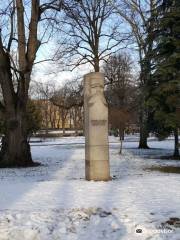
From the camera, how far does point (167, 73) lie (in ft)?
71.1

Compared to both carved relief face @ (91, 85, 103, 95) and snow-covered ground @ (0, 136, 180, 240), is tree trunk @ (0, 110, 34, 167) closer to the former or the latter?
carved relief face @ (91, 85, 103, 95)

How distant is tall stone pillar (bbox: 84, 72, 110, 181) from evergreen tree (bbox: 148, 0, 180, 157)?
7196 mm

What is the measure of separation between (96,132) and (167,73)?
8.71m

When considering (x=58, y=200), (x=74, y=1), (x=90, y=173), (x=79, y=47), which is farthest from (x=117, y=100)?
(x=58, y=200)

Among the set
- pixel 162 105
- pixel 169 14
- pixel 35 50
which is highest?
pixel 169 14

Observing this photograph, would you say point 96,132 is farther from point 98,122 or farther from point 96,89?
point 96,89

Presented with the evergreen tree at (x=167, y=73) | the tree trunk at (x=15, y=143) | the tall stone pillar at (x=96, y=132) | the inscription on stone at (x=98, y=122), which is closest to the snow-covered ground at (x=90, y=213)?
the tall stone pillar at (x=96, y=132)

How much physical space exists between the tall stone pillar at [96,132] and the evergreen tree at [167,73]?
23.6 feet

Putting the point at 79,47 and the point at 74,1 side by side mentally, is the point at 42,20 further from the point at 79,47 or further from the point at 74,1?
the point at 79,47

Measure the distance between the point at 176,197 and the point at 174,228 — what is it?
2449 millimetres

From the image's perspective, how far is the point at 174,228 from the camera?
25.4ft

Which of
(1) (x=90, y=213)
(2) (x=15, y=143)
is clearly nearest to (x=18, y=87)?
(2) (x=15, y=143)

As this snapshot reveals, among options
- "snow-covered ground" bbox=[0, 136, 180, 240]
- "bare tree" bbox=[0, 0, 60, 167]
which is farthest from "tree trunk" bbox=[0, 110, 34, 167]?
"snow-covered ground" bbox=[0, 136, 180, 240]

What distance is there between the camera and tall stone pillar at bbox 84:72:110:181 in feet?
45.5
